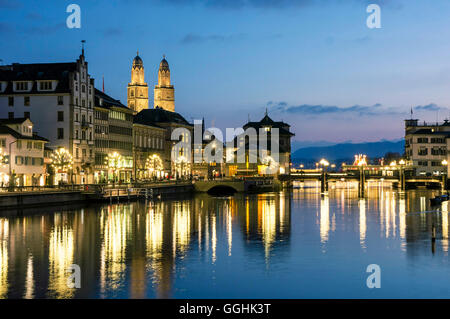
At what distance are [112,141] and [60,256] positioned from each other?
8596cm

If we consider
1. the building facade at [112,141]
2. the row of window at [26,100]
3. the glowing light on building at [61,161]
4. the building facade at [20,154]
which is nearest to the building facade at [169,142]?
the building facade at [112,141]

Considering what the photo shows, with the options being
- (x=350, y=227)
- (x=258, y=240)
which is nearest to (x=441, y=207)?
(x=350, y=227)

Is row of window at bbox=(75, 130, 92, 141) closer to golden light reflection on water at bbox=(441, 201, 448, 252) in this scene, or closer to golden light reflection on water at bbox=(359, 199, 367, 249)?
golden light reflection on water at bbox=(359, 199, 367, 249)

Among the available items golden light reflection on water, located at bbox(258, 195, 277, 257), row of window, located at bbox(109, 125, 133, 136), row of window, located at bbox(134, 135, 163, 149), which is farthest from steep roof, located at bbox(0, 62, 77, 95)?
row of window, located at bbox(134, 135, 163, 149)

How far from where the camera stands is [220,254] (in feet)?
156

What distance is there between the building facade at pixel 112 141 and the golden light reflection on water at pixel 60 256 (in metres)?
53.9

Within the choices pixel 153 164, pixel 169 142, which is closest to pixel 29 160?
pixel 153 164

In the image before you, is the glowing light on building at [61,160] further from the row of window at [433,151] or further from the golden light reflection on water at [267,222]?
the row of window at [433,151]

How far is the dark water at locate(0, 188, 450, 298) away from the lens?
117ft

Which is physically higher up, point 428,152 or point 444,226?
point 428,152

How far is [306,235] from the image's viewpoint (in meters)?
59.2

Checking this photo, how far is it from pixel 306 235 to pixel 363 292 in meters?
23.5

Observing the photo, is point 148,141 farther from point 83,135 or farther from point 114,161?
point 83,135
